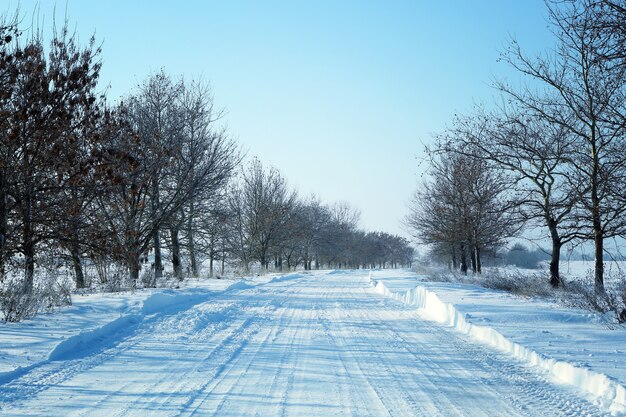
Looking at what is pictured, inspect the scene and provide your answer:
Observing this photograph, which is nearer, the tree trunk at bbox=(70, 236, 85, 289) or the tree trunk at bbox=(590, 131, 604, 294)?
the tree trunk at bbox=(70, 236, 85, 289)

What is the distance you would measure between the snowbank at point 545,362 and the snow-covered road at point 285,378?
0.22 metres

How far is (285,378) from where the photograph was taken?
5883 millimetres

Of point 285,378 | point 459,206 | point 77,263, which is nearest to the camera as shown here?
point 285,378

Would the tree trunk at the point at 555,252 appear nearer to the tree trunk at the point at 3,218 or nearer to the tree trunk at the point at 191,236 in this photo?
the tree trunk at the point at 3,218

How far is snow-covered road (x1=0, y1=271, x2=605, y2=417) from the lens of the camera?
15.7ft

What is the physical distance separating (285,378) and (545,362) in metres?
3.39

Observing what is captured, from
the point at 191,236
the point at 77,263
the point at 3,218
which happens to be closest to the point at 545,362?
the point at 3,218

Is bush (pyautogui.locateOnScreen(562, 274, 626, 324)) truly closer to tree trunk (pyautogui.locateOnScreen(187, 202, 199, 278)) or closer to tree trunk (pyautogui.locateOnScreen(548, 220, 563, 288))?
tree trunk (pyautogui.locateOnScreen(548, 220, 563, 288))

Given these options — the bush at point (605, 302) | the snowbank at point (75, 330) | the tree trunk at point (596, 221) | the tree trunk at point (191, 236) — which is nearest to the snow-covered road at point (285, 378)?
the snowbank at point (75, 330)

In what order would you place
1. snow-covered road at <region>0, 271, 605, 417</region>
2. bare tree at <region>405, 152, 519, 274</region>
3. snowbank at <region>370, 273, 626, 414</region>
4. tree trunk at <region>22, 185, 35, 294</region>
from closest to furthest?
snow-covered road at <region>0, 271, 605, 417</region> → snowbank at <region>370, 273, 626, 414</region> → tree trunk at <region>22, 185, 35, 294</region> → bare tree at <region>405, 152, 519, 274</region>

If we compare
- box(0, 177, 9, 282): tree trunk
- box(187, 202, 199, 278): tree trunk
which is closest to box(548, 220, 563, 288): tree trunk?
box(0, 177, 9, 282): tree trunk

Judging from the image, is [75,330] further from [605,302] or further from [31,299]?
[605,302]

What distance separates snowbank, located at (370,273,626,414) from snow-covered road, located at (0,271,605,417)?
0.71ft

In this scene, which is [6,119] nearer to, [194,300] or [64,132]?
[64,132]
